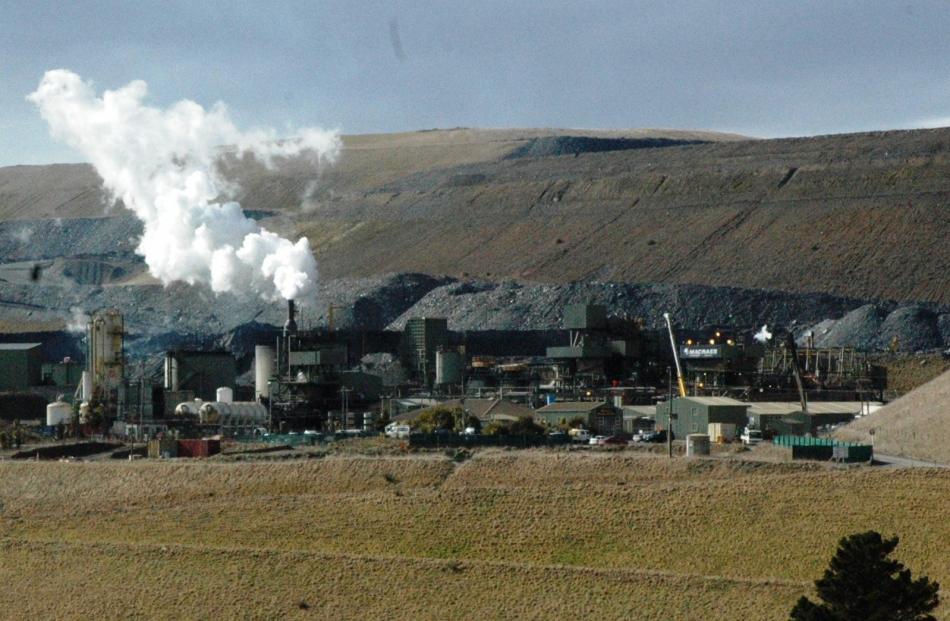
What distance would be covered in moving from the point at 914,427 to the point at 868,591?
2937 cm

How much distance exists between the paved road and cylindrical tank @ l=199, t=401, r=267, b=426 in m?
39.5

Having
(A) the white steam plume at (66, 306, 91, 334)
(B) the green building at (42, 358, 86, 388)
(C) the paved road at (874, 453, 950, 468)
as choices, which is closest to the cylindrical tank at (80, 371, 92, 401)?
(B) the green building at (42, 358, 86, 388)

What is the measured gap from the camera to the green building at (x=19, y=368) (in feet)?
404

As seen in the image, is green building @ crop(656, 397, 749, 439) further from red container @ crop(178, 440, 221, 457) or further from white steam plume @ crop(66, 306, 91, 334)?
white steam plume @ crop(66, 306, 91, 334)

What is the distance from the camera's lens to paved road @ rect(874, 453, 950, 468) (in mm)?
57888

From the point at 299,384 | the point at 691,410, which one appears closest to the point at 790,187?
the point at 299,384

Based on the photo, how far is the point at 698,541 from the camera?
51.7 metres

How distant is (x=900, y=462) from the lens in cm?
6050

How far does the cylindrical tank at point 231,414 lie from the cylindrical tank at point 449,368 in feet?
61.4

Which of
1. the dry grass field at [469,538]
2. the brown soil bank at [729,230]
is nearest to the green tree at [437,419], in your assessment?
the dry grass field at [469,538]

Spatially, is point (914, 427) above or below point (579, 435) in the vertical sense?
below

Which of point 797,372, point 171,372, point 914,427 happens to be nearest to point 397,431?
point 914,427

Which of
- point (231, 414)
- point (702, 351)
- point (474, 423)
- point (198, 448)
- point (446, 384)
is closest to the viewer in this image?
point (198, 448)

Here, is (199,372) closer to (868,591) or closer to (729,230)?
(729,230)
